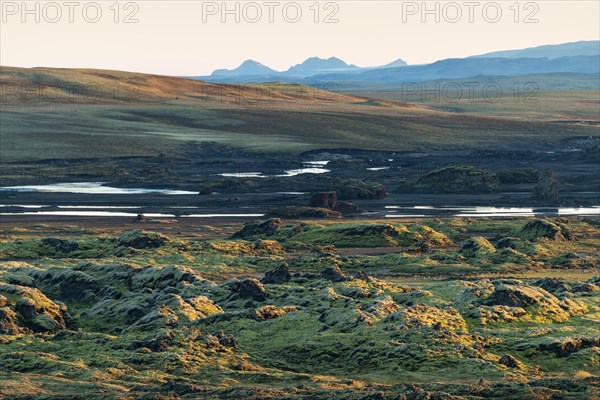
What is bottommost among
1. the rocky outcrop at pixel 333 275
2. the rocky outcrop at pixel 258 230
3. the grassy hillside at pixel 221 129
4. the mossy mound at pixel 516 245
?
the mossy mound at pixel 516 245

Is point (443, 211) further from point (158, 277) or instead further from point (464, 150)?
point (464, 150)

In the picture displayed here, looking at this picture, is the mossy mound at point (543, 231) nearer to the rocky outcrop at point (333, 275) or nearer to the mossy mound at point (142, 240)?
the mossy mound at point (142, 240)

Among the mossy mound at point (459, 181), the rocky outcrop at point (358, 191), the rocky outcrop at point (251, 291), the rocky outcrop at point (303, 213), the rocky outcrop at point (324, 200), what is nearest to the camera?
the rocky outcrop at point (251, 291)

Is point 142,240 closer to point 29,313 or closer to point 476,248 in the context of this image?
point 476,248

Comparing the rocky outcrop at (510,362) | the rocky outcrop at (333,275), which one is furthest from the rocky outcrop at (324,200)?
the rocky outcrop at (510,362)

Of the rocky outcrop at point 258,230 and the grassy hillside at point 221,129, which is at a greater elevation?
the grassy hillside at point 221,129

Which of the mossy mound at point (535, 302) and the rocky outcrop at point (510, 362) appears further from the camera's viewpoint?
the mossy mound at point (535, 302)

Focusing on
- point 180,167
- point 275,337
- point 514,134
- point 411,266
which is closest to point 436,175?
point 180,167
